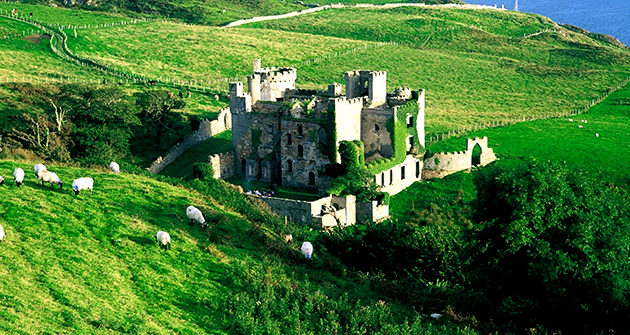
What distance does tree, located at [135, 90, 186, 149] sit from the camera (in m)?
75.1

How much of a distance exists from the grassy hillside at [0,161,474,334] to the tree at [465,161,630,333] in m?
3.69

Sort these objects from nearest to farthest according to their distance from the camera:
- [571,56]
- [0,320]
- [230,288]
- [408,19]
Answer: [0,320] < [230,288] < [571,56] < [408,19]

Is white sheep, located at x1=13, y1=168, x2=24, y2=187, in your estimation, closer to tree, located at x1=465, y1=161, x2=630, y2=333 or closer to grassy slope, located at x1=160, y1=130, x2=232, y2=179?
tree, located at x1=465, y1=161, x2=630, y2=333

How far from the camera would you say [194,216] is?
3916 centimetres

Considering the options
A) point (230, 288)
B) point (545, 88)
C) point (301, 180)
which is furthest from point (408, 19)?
point (230, 288)

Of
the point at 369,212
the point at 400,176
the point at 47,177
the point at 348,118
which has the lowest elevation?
the point at 369,212

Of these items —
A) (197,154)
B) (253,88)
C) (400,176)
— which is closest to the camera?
(400,176)

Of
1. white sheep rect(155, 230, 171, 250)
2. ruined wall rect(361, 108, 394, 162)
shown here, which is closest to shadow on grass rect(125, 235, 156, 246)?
white sheep rect(155, 230, 171, 250)

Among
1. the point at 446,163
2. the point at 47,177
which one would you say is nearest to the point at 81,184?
the point at 47,177

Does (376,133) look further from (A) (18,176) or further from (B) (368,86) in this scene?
(A) (18,176)

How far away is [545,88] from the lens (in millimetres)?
115750

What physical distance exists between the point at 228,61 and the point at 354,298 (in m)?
88.1

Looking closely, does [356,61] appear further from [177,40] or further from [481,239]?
[481,239]

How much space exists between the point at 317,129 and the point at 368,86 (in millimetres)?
7742
